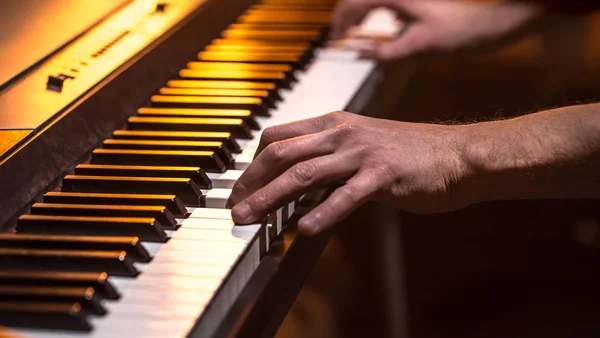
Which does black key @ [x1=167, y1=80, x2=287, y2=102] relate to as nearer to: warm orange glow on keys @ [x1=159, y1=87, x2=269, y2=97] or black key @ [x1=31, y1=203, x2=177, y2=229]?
warm orange glow on keys @ [x1=159, y1=87, x2=269, y2=97]

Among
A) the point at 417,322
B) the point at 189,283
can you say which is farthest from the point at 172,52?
the point at 417,322

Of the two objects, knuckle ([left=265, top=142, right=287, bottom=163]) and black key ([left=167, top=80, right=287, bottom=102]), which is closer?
knuckle ([left=265, top=142, right=287, bottom=163])

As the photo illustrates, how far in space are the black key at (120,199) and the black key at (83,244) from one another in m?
0.10

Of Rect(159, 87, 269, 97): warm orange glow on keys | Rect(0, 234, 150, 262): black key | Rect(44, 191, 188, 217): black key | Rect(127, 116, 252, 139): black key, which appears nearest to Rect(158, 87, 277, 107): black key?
Rect(159, 87, 269, 97): warm orange glow on keys

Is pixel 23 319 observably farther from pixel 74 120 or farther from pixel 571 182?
pixel 571 182

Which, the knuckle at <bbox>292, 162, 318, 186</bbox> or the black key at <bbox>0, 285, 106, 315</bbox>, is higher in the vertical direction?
the black key at <bbox>0, 285, 106, 315</bbox>

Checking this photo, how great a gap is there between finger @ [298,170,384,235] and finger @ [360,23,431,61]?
0.66 metres

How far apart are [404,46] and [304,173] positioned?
83 centimetres

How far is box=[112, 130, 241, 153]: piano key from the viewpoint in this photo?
1.11m

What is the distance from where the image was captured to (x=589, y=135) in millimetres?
1012

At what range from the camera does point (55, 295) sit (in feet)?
2.42

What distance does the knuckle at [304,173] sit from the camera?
0.92 m

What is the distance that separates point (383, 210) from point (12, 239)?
1523 mm

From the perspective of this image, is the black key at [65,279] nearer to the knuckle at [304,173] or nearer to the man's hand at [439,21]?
the knuckle at [304,173]
